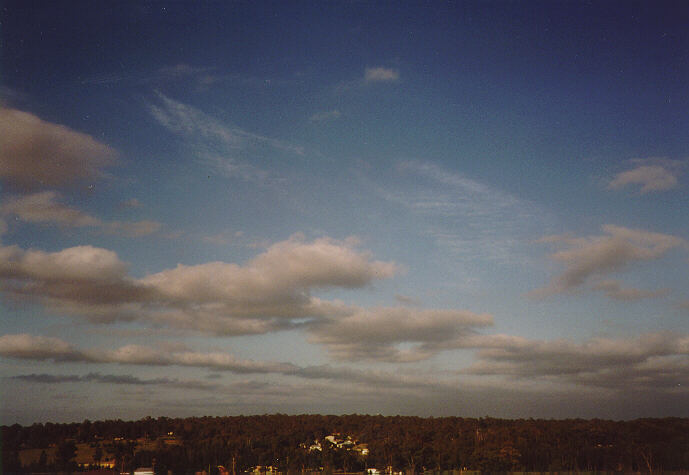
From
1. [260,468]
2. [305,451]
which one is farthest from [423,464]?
[260,468]

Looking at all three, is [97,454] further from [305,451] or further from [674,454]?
[674,454]

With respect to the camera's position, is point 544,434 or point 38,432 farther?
point 544,434

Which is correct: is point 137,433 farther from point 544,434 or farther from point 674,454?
point 674,454

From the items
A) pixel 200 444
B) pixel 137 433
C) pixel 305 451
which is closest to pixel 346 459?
pixel 305 451

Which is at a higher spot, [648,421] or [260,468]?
[648,421]

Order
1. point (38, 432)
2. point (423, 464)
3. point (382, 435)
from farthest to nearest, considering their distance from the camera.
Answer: point (382, 435), point (423, 464), point (38, 432)

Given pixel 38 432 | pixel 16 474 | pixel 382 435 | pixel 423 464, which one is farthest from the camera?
pixel 382 435

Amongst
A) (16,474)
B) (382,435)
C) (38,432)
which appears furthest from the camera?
(382,435)
